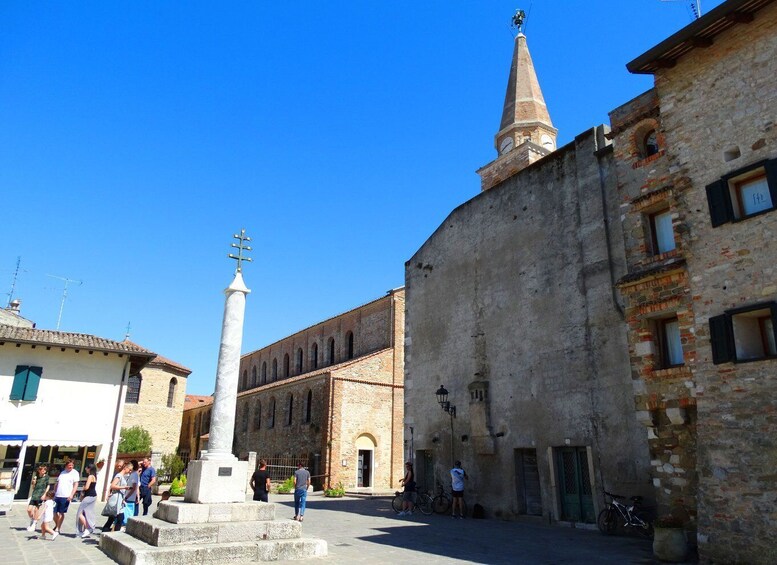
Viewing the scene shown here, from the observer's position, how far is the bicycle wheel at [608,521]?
1245 cm

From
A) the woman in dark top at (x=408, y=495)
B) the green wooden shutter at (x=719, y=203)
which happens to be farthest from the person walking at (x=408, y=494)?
the green wooden shutter at (x=719, y=203)

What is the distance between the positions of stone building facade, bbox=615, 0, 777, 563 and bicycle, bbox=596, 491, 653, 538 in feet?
5.26

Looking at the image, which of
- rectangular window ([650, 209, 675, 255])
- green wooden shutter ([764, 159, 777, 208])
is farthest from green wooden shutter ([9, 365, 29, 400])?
green wooden shutter ([764, 159, 777, 208])

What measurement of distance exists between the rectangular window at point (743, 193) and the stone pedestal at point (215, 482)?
389 inches

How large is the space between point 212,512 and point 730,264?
10.0 m

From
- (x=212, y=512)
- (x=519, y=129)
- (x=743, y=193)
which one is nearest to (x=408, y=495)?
(x=212, y=512)

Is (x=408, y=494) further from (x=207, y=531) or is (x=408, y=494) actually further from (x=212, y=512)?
(x=207, y=531)

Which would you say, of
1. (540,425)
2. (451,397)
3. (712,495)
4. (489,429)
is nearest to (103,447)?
(451,397)

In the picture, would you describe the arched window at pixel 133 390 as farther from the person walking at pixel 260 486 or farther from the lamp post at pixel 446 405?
the person walking at pixel 260 486

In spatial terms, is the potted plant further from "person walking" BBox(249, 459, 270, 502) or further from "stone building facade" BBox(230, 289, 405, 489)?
"stone building facade" BBox(230, 289, 405, 489)

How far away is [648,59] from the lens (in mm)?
11609

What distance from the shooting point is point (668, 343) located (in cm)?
1150

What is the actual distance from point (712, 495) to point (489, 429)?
25.8 ft

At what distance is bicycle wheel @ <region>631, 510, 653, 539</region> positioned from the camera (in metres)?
11.6
